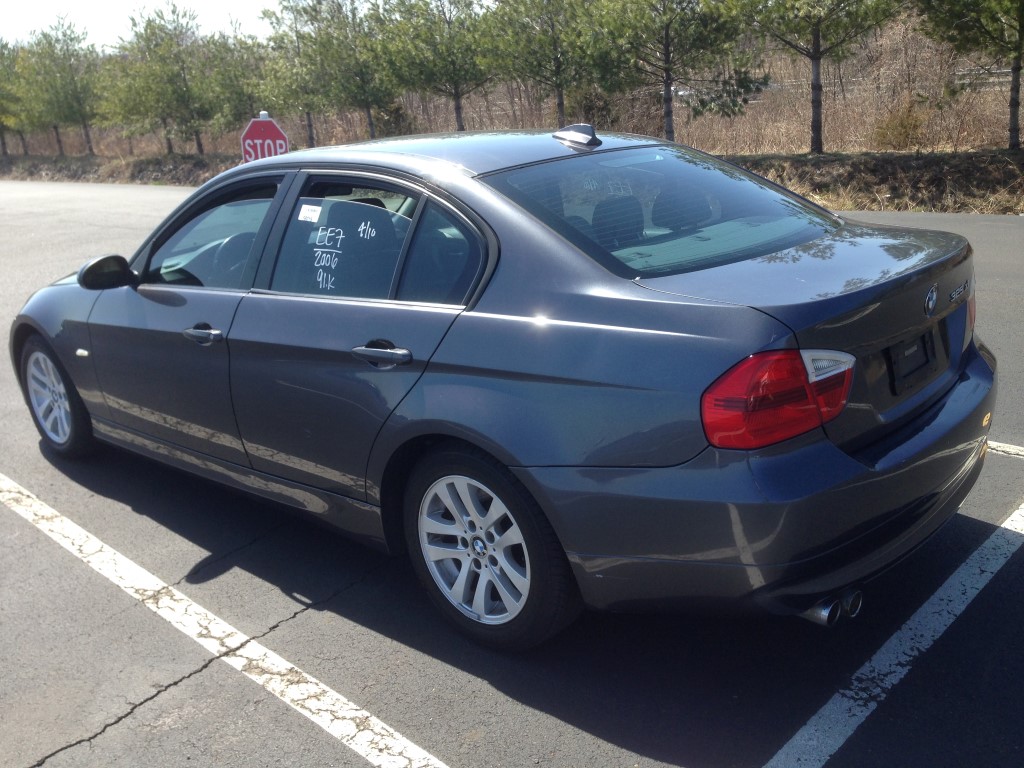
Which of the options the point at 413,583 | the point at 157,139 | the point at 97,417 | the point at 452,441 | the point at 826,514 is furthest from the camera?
the point at 157,139

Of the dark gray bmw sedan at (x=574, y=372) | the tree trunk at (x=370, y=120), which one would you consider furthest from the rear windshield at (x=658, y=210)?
the tree trunk at (x=370, y=120)

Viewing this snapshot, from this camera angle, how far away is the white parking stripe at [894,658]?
288 centimetres

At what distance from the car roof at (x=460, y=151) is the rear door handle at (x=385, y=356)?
67cm

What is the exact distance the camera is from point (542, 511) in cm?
314

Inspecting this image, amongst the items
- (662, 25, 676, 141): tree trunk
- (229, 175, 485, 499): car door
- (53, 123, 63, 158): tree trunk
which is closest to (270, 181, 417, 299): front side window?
(229, 175, 485, 499): car door

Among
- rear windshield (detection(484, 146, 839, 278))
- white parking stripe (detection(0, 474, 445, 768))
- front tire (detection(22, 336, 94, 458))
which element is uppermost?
rear windshield (detection(484, 146, 839, 278))

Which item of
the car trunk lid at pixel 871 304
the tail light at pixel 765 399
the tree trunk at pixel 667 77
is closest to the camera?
the tail light at pixel 765 399

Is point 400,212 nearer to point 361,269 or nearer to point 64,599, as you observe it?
point 361,269

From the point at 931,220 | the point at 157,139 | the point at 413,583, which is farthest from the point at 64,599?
the point at 157,139

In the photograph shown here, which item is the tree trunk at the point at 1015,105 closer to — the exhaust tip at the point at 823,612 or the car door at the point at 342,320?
the car door at the point at 342,320

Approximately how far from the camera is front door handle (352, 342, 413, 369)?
11.3ft

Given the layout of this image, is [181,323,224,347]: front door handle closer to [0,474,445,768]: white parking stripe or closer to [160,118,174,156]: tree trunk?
[0,474,445,768]: white parking stripe

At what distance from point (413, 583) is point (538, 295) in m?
1.48

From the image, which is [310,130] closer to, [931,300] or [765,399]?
[931,300]
